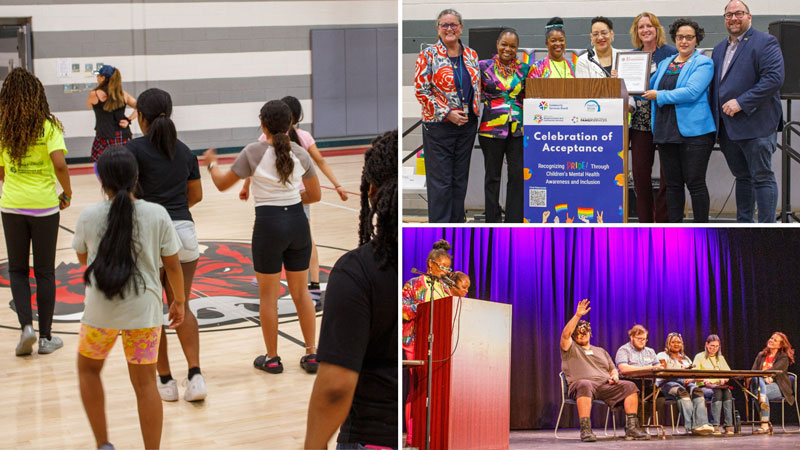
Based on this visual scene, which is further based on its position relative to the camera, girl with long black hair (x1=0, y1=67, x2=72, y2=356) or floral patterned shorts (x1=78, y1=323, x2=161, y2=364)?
girl with long black hair (x1=0, y1=67, x2=72, y2=356)

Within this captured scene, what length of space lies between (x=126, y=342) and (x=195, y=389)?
135 centimetres

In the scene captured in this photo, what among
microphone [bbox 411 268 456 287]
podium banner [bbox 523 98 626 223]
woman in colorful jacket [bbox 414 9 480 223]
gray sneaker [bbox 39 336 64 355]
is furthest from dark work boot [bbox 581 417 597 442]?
gray sneaker [bbox 39 336 64 355]

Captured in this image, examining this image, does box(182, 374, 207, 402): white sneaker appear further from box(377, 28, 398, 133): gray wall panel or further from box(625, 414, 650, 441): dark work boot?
box(377, 28, 398, 133): gray wall panel

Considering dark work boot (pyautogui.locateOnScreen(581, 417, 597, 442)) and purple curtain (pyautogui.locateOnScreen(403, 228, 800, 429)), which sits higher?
purple curtain (pyautogui.locateOnScreen(403, 228, 800, 429))

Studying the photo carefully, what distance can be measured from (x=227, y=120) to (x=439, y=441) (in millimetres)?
15213

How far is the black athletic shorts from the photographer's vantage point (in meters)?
5.02

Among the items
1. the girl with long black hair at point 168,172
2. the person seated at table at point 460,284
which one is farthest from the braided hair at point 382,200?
the girl with long black hair at point 168,172

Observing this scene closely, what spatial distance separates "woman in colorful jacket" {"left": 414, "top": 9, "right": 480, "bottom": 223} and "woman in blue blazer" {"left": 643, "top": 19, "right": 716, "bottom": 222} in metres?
0.94

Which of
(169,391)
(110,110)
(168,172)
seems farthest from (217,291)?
(110,110)

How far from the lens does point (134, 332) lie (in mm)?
3592

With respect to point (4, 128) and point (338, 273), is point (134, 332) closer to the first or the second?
point (338, 273)

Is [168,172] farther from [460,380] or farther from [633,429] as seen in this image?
[633,429]

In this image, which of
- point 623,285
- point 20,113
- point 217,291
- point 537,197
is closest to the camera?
point 623,285

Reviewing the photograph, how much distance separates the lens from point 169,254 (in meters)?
3.67
